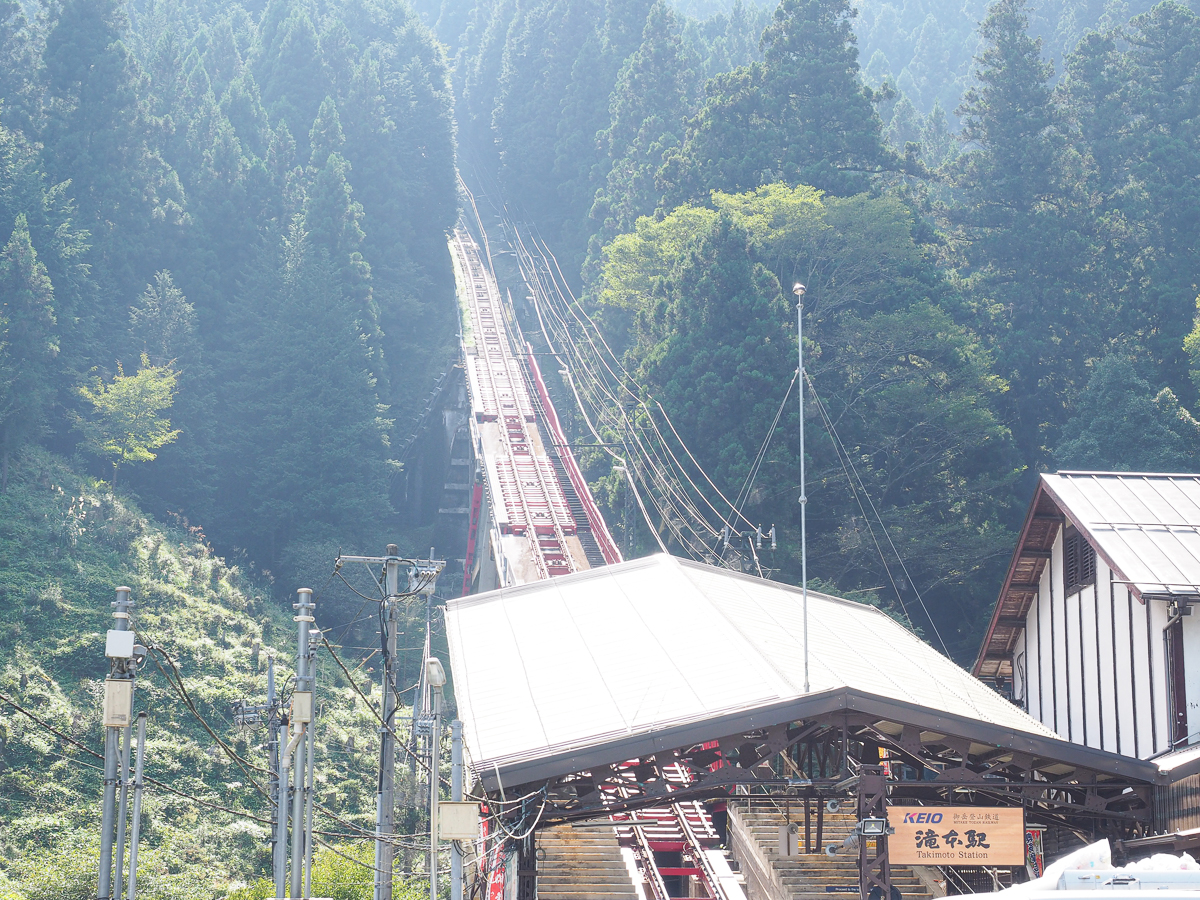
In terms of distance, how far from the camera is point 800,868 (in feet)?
70.0

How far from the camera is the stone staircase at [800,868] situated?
2059 centimetres

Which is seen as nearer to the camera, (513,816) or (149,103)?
(513,816)

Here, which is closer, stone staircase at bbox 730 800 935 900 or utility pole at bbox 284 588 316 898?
utility pole at bbox 284 588 316 898

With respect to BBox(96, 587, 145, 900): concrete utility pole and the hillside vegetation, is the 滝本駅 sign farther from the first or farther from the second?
the hillside vegetation

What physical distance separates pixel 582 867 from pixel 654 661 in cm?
531

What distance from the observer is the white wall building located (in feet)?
61.8

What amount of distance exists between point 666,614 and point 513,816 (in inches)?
199

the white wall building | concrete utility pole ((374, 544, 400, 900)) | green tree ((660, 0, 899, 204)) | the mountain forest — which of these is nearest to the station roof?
concrete utility pole ((374, 544, 400, 900))

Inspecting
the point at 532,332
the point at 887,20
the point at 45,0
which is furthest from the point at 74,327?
the point at 887,20

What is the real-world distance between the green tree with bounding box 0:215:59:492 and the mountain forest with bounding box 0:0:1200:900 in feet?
0.45

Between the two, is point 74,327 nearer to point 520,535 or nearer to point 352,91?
point 520,535

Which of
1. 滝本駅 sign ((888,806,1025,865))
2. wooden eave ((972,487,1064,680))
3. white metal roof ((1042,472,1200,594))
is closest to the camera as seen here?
滝本駅 sign ((888,806,1025,865))

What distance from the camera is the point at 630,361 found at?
178ft

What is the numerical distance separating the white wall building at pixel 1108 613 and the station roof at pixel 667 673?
6.78 ft
